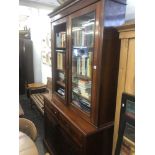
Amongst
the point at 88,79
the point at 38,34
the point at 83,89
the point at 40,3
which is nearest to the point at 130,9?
the point at 88,79

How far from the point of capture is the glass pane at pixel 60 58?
2.12 meters

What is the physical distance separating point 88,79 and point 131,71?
56 centimetres

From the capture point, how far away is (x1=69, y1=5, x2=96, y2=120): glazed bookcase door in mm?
1538

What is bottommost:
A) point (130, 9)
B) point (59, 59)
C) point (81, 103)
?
point (81, 103)

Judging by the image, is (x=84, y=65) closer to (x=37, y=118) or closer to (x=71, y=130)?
(x=71, y=130)

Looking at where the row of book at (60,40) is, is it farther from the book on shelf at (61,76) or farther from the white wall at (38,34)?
the white wall at (38,34)

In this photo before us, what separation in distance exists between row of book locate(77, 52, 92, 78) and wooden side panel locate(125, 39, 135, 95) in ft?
1.48

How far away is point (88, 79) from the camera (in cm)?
164

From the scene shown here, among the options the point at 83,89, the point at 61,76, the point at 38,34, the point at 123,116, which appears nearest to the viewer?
the point at 123,116

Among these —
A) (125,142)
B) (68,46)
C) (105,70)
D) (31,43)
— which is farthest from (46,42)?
(125,142)

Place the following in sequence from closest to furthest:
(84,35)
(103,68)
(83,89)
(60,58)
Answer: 1. (103,68)
2. (84,35)
3. (83,89)
4. (60,58)

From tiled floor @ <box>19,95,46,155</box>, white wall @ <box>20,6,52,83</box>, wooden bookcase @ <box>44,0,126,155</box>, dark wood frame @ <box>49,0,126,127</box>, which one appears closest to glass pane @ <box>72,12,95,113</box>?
wooden bookcase @ <box>44,0,126,155</box>
